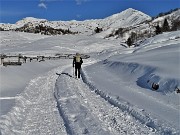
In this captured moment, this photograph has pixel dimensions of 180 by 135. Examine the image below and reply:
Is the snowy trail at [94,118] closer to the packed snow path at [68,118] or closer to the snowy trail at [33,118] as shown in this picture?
the packed snow path at [68,118]

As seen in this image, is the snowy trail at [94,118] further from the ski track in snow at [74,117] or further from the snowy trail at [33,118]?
the snowy trail at [33,118]

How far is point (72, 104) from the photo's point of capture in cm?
1309

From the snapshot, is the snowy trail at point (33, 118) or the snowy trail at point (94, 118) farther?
the snowy trail at point (33, 118)

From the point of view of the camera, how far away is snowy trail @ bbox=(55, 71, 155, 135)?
9086mm

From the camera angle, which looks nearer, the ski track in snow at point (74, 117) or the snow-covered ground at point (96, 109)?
the ski track in snow at point (74, 117)

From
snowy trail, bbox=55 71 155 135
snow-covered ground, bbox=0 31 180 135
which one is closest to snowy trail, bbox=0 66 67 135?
snow-covered ground, bbox=0 31 180 135

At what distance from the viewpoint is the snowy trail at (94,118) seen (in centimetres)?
909

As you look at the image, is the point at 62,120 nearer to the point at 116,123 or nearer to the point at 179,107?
the point at 116,123

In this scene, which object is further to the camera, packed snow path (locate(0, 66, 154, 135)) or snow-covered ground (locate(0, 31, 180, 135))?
snow-covered ground (locate(0, 31, 180, 135))

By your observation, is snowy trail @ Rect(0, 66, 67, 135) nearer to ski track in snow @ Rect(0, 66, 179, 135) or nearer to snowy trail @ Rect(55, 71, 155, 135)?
ski track in snow @ Rect(0, 66, 179, 135)

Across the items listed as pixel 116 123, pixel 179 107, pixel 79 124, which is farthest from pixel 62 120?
pixel 179 107

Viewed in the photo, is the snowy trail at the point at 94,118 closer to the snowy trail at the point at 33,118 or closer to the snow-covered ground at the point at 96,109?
the snow-covered ground at the point at 96,109

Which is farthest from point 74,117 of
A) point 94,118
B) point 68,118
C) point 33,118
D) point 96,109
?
point 96,109

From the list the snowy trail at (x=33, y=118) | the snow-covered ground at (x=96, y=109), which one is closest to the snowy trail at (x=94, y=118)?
the snow-covered ground at (x=96, y=109)
